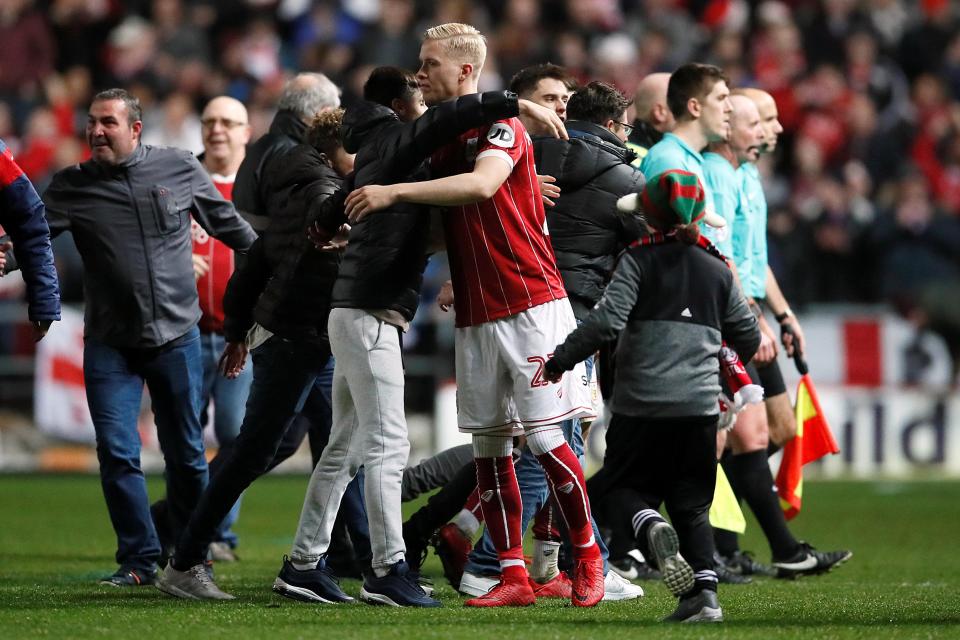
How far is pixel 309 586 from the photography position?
22.2ft

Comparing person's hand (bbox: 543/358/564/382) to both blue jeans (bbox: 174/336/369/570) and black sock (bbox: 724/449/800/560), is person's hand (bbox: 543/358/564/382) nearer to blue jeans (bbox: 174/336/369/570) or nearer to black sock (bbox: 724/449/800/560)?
blue jeans (bbox: 174/336/369/570)

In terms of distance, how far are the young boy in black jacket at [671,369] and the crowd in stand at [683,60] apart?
34.9 feet

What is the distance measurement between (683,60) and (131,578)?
43.4 feet

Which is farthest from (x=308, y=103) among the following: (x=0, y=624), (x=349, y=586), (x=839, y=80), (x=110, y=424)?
(x=839, y=80)

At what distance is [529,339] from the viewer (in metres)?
6.43

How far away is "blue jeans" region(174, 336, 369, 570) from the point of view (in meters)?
6.85

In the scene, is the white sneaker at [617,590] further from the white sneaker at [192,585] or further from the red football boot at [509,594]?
the white sneaker at [192,585]

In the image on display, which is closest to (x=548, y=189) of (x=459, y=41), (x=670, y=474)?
(x=459, y=41)

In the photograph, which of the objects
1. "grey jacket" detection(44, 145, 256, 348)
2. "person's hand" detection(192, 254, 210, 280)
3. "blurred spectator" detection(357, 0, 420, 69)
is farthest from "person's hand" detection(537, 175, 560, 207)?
"blurred spectator" detection(357, 0, 420, 69)

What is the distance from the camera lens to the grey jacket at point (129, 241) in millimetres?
7859

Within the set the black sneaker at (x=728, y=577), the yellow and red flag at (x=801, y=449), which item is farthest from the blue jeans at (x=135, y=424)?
the yellow and red flag at (x=801, y=449)

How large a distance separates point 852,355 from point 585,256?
360 inches

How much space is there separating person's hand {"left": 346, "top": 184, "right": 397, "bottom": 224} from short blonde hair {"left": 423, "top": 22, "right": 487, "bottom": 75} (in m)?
0.66

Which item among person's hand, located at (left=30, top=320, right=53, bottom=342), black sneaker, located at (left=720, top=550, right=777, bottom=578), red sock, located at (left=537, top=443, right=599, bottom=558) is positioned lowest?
black sneaker, located at (left=720, top=550, right=777, bottom=578)
